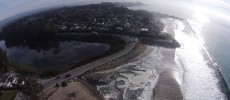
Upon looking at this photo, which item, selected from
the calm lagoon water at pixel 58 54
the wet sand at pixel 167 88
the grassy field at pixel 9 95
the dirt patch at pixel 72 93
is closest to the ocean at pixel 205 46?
the wet sand at pixel 167 88

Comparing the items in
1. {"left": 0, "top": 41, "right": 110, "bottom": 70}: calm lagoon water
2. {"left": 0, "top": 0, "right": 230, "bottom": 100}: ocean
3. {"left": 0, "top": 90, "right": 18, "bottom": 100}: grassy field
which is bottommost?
{"left": 0, "top": 0, "right": 230, "bottom": 100}: ocean

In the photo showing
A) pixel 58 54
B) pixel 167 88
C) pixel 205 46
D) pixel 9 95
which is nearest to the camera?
pixel 9 95

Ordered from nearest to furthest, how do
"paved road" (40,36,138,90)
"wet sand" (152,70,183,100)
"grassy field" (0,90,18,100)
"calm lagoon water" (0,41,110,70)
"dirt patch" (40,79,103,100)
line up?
"dirt patch" (40,79,103,100) < "grassy field" (0,90,18,100) < "wet sand" (152,70,183,100) < "paved road" (40,36,138,90) < "calm lagoon water" (0,41,110,70)

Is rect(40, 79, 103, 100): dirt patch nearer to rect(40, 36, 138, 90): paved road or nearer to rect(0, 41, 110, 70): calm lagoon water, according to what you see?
rect(40, 36, 138, 90): paved road

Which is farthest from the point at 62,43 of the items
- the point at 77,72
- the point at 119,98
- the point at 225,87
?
the point at 225,87

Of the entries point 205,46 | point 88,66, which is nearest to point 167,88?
point 88,66

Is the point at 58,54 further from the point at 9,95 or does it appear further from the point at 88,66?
the point at 9,95

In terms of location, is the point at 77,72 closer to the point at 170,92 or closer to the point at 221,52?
the point at 170,92

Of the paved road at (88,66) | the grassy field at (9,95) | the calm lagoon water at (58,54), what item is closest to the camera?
the grassy field at (9,95)

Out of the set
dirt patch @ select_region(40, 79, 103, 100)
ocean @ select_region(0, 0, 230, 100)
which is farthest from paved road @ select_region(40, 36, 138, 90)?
ocean @ select_region(0, 0, 230, 100)

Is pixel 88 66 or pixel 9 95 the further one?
pixel 88 66

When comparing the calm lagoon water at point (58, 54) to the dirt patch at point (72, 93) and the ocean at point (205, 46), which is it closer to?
the dirt patch at point (72, 93)
